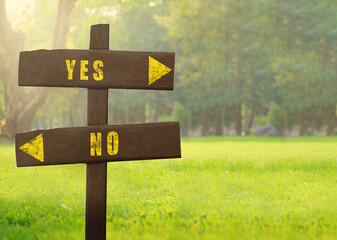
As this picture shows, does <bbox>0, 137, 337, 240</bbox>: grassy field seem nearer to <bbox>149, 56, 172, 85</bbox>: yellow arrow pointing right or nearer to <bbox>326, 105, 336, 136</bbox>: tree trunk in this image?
<bbox>149, 56, 172, 85</bbox>: yellow arrow pointing right

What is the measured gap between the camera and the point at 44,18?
4331cm

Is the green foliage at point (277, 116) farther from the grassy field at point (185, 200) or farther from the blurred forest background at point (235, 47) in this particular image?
the grassy field at point (185, 200)

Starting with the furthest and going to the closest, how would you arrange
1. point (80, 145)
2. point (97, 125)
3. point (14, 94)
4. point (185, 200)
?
point (14, 94)
point (185, 200)
point (97, 125)
point (80, 145)

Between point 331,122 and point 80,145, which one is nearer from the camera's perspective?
point 80,145

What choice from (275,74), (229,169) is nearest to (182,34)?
(275,74)

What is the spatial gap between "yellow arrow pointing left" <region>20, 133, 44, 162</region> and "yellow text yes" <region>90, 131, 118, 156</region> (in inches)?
26.8

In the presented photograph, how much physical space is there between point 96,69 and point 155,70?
2.64ft

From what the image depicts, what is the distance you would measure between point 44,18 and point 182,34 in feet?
45.6

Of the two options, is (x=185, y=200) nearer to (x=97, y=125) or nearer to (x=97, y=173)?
(x=97, y=173)

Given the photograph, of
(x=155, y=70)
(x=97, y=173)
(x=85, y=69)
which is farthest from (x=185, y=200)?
(x=85, y=69)

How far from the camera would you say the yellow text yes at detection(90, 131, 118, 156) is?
5953 millimetres

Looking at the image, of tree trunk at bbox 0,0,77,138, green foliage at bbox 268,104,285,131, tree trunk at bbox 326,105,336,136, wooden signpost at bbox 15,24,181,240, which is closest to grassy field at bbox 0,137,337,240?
wooden signpost at bbox 15,24,181,240

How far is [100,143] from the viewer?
5961 mm

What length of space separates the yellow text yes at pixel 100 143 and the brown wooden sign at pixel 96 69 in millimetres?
662
